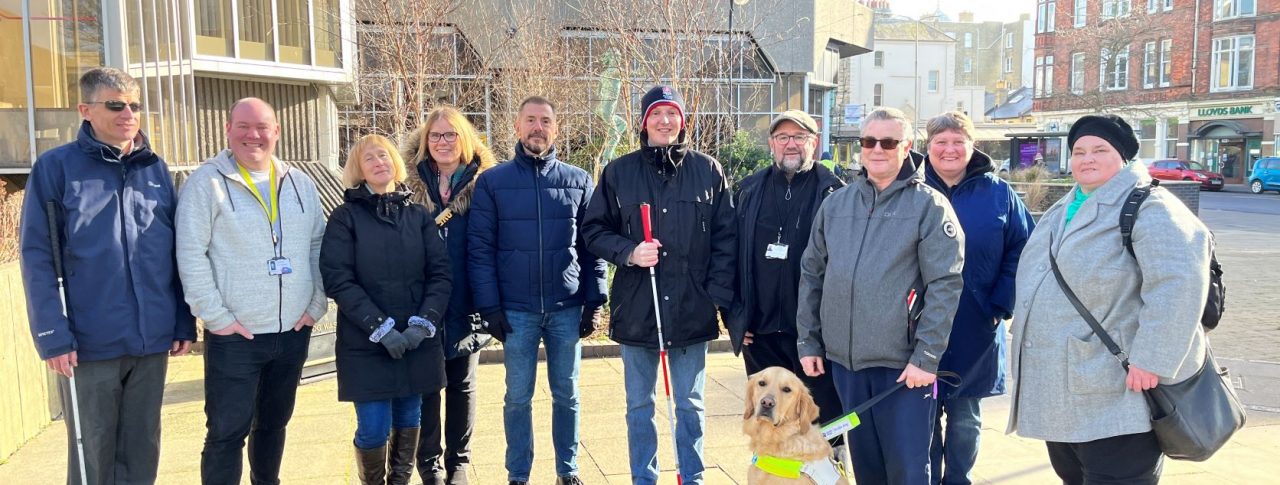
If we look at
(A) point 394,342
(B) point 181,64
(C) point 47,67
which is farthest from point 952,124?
(C) point 47,67

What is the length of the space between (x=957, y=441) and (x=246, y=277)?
141 inches

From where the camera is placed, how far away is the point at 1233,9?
4297cm

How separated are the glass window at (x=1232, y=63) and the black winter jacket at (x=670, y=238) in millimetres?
48374

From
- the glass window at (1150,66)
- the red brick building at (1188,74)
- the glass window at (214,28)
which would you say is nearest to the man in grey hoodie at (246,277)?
the glass window at (214,28)

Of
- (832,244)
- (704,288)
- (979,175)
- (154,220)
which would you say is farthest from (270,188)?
(979,175)

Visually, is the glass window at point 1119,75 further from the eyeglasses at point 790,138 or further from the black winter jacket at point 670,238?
the black winter jacket at point 670,238

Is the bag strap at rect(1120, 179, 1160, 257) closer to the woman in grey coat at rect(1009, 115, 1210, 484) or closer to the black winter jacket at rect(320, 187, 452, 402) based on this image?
the woman in grey coat at rect(1009, 115, 1210, 484)

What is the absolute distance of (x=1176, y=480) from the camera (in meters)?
4.88

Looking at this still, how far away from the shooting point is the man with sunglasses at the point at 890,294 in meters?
3.50

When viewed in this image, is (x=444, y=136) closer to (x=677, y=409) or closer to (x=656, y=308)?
(x=656, y=308)

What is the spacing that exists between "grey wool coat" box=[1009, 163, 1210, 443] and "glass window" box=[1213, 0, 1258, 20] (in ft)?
162

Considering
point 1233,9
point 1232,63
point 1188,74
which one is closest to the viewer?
point 1233,9

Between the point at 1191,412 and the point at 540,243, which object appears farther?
the point at 540,243

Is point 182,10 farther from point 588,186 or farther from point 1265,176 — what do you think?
point 1265,176
